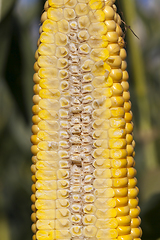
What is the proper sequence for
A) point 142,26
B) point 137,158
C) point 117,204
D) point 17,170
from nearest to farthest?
point 117,204 < point 17,170 < point 137,158 < point 142,26

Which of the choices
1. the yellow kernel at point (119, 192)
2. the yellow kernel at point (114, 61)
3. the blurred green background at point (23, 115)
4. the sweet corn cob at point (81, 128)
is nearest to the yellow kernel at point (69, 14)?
the sweet corn cob at point (81, 128)

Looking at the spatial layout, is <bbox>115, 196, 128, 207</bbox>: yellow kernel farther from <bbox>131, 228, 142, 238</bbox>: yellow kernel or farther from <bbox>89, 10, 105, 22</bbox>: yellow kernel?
<bbox>89, 10, 105, 22</bbox>: yellow kernel

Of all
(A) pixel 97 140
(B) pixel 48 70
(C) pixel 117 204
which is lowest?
(C) pixel 117 204

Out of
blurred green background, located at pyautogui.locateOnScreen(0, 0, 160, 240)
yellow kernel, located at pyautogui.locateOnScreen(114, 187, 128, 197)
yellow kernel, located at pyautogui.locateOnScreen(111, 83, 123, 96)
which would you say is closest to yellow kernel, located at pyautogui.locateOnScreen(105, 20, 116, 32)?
yellow kernel, located at pyautogui.locateOnScreen(111, 83, 123, 96)

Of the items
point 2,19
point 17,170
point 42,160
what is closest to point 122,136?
point 42,160

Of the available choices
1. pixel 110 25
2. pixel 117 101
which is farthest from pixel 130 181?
pixel 110 25

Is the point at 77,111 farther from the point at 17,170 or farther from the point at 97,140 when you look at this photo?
the point at 17,170

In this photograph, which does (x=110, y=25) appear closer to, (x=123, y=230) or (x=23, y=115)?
(x=123, y=230)

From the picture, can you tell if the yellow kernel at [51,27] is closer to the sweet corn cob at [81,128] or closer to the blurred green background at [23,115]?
the sweet corn cob at [81,128]
